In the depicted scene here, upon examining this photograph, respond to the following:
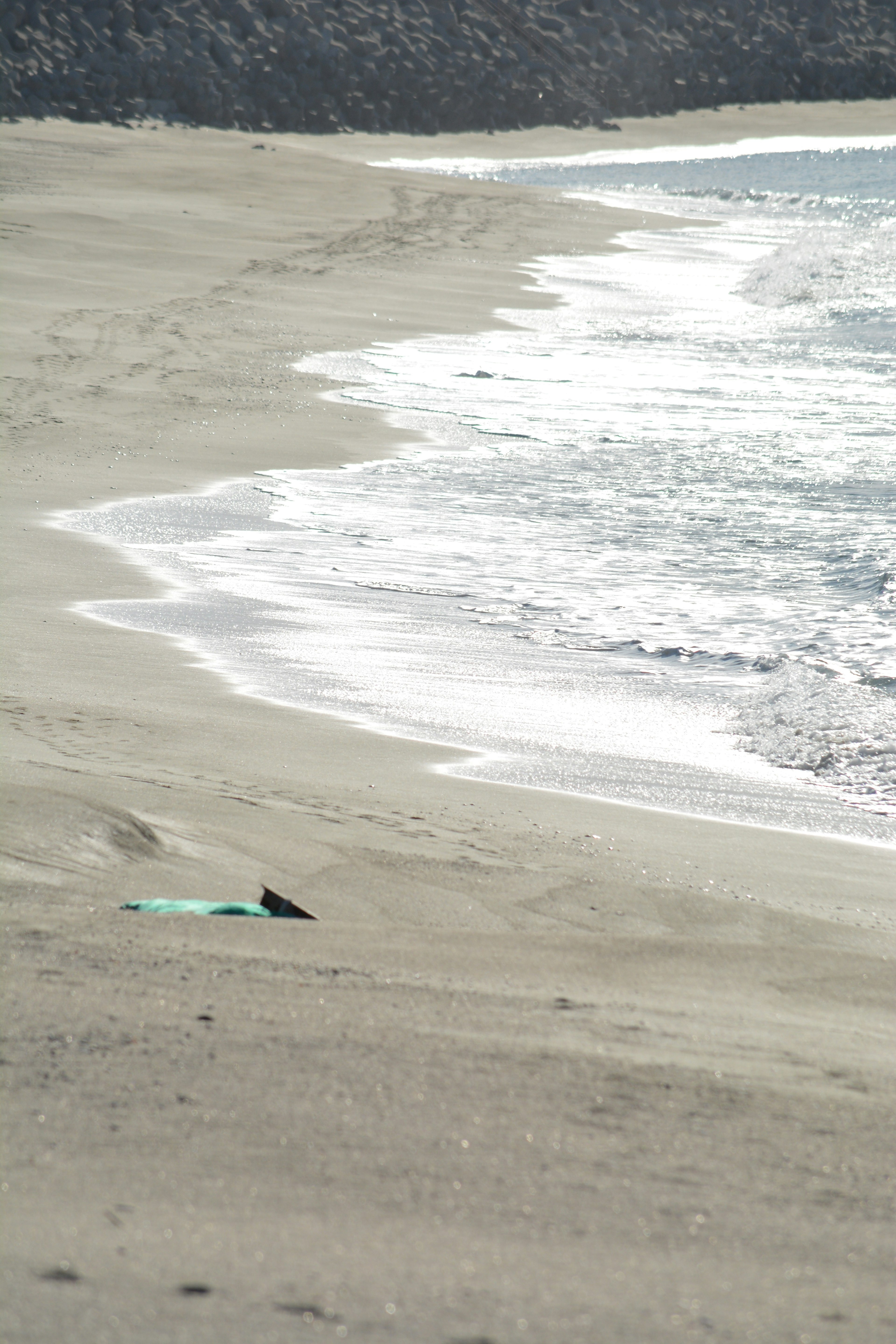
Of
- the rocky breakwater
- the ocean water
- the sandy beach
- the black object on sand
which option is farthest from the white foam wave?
the rocky breakwater

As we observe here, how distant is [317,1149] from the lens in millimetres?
1488

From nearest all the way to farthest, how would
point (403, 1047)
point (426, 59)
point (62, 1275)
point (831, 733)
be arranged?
point (62, 1275), point (403, 1047), point (831, 733), point (426, 59)

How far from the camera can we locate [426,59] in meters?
41.4

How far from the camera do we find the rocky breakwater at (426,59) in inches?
1341

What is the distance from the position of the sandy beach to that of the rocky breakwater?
1272 inches

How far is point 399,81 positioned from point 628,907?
139 ft

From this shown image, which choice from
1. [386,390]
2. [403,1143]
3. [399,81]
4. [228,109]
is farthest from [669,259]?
[399,81]

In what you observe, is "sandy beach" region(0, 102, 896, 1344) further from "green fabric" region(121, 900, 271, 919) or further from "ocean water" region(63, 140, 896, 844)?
"ocean water" region(63, 140, 896, 844)

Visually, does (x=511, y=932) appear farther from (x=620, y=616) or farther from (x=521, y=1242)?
(x=620, y=616)

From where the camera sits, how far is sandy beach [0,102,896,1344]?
1281 millimetres

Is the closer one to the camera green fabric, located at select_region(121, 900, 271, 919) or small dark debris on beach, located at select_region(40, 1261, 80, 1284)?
small dark debris on beach, located at select_region(40, 1261, 80, 1284)

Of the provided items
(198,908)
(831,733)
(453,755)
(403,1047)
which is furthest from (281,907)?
(831,733)

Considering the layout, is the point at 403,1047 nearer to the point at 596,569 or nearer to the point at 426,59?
the point at 596,569

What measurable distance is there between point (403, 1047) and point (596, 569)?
14.7ft
